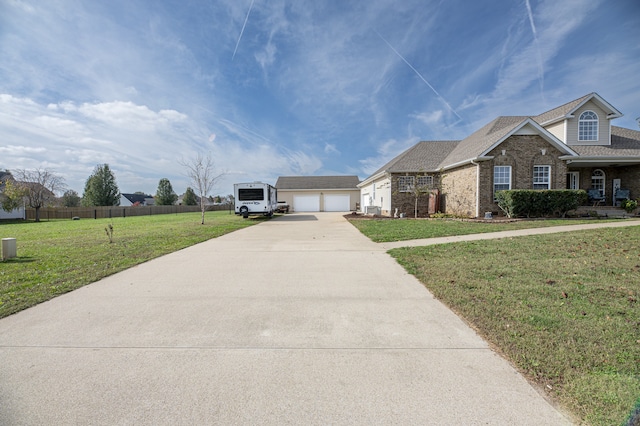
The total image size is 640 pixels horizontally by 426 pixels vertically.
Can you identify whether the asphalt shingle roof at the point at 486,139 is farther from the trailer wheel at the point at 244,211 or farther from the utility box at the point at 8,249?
the utility box at the point at 8,249

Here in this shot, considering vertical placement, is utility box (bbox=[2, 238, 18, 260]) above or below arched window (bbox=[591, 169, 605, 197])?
below

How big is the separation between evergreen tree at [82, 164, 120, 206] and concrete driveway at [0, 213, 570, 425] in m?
46.7

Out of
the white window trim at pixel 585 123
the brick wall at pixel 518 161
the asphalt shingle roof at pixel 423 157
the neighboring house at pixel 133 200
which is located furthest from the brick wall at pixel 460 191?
the neighboring house at pixel 133 200

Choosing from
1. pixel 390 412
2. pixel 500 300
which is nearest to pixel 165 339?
pixel 390 412

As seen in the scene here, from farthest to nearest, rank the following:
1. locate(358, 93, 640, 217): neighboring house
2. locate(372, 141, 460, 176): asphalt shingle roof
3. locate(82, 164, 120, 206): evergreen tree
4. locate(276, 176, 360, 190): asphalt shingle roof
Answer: locate(82, 164, 120, 206): evergreen tree
locate(276, 176, 360, 190): asphalt shingle roof
locate(372, 141, 460, 176): asphalt shingle roof
locate(358, 93, 640, 217): neighboring house

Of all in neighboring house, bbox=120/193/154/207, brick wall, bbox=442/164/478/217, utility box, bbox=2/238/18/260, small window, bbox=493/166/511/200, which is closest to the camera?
utility box, bbox=2/238/18/260

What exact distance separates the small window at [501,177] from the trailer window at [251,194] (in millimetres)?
15307

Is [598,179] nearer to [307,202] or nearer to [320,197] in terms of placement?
[320,197]

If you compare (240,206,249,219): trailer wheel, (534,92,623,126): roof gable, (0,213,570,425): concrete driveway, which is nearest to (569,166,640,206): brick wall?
(534,92,623,126): roof gable

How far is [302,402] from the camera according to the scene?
2.16m

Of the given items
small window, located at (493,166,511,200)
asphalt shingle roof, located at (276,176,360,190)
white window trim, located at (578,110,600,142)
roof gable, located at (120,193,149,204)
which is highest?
white window trim, located at (578,110,600,142)

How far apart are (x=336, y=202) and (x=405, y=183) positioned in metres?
16.5

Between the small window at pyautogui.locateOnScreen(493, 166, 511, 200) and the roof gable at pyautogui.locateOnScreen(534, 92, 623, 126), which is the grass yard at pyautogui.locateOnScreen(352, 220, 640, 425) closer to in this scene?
the small window at pyautogui.locateOnScreen(493, 166, 511, 200)

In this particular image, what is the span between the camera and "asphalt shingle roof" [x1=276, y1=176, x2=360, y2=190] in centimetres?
3744
